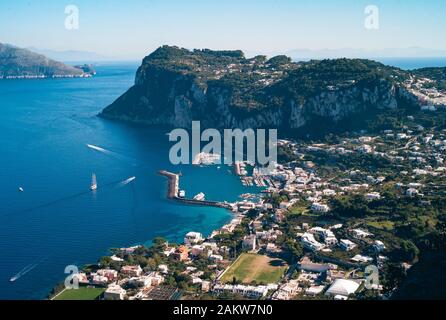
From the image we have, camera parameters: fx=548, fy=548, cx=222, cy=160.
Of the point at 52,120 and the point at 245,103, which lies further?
the point at 52,120

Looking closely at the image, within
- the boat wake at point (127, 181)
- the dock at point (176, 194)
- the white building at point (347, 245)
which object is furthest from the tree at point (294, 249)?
the boat wake at point (127, 181)

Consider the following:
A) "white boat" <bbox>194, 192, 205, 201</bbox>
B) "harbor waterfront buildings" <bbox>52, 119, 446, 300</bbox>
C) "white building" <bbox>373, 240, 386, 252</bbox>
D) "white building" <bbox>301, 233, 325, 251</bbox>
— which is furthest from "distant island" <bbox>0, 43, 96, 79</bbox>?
"white building" <bbox>373, 240, 386, 252</bbox>

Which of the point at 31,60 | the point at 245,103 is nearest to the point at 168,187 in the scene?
the point at 245,103

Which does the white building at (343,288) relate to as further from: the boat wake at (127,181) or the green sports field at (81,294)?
the boat wake at (127,181)

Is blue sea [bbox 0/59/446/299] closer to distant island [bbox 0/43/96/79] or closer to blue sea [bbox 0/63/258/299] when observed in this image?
blue sea [bbox 0/63/258/299]

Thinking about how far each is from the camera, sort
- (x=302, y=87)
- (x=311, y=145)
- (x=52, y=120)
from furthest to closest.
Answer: (x=52, y=120) < (x=302, y=87) < (x=311, y=145)

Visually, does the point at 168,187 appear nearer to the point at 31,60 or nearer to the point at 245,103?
the point at 245,103
